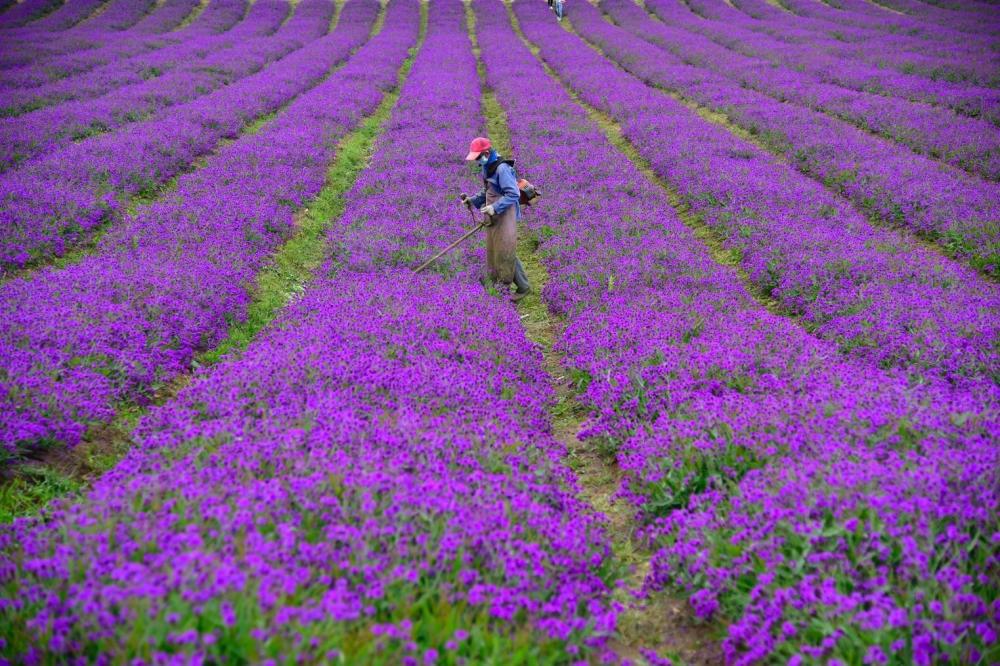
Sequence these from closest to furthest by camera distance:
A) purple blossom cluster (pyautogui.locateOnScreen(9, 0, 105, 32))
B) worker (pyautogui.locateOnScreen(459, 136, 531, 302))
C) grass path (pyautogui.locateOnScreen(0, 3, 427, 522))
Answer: grass path (pyautogui.locateOnScreen(0, 3, 427, 522)) < worker (pyautogui.locateOnScreen(459, 136, 531, 302)) < purple blossom cluster (pyautogui.locateOnScreen(9, 0, 105, 32))

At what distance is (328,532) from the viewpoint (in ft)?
9.16

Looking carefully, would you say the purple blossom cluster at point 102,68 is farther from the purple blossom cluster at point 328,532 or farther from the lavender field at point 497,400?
the purple blossom cluster at point 328,532

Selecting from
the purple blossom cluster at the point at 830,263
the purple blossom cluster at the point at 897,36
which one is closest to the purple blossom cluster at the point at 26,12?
the purple blossom cluster at the point at 830,263

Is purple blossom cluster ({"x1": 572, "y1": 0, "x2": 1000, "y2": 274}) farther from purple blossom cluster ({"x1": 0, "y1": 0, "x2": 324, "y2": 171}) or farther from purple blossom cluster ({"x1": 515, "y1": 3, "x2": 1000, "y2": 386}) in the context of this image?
purple blossom cluster ({"x1": 0, "y1": 0, "x2": 324, "y2": 171})

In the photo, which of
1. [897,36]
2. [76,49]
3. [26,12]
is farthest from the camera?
[26,12]

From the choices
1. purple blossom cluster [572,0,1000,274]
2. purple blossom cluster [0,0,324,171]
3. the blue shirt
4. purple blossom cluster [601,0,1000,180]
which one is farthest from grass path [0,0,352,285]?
purple blossom cluster [601,0,1000,180]

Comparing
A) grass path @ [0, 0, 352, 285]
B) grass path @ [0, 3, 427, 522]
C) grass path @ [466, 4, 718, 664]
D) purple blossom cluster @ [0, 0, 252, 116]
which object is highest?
purple blossom cluster @ [0, 0, 252, 116]

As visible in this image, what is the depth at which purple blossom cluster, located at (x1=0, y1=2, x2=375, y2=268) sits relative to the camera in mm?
8250

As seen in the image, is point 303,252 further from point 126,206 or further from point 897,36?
point 897,36

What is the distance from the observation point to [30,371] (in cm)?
464

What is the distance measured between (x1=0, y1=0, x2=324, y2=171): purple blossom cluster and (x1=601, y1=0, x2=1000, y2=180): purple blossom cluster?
16719 mm

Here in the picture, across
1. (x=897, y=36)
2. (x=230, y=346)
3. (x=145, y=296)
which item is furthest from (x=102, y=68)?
(x=897, y=36)

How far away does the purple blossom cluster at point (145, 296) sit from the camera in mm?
4609

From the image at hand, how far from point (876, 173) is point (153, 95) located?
17.1 meters
